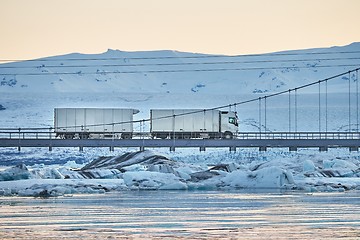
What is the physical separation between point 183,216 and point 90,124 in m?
75.8

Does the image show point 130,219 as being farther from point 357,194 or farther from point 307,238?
point 357,194

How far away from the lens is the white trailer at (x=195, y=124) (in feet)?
350

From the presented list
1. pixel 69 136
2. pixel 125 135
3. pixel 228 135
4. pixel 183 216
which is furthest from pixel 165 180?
pixel 125 135

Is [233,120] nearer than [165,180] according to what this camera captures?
No

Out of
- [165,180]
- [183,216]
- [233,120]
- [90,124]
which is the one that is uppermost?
[233,120]

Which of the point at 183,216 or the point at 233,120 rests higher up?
the point at 233,120

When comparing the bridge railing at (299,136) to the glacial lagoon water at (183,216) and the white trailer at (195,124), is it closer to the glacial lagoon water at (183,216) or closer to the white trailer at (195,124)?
the white trailer at (195,124)

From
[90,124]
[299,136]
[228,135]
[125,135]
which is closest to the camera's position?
[299,136]

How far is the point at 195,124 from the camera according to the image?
4245 inches

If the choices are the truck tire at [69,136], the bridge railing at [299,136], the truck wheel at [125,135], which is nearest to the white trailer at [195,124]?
the bridge railing at [299,136]

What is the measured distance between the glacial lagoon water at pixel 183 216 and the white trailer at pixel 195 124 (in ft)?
210

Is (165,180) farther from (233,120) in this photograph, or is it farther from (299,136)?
(233,120)

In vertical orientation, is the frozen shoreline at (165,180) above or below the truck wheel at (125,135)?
below

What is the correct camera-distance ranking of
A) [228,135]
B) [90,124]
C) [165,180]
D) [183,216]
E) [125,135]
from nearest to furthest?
1. [183,216]
2. [165,180]
3. [228,135]
4. [90,124]
5. [125,135]
